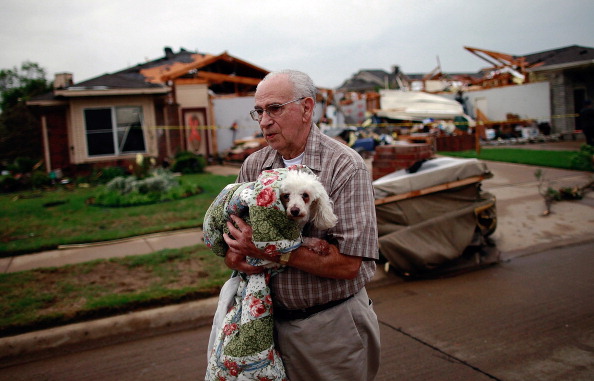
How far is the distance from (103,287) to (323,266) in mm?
4065

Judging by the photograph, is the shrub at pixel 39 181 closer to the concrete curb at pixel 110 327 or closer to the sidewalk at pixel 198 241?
the sidewalk at pixel 198 241

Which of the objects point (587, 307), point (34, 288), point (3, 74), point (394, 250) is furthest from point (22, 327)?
point (3, 74)

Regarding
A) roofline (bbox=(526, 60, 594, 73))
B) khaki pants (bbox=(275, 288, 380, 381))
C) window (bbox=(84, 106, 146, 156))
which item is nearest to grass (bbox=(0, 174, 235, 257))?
window (bbox=(84, 106, 146, 156))

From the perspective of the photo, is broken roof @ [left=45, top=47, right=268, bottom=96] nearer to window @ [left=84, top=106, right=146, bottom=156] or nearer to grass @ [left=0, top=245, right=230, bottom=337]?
window @ [left=84, top=106, right=146, bottom=156]

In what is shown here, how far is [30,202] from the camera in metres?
11.6

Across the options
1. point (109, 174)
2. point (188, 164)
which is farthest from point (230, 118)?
point (109, 174)

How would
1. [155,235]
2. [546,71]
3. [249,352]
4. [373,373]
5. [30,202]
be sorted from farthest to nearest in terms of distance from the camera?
[546,71] → [30,202] → [155,235] → [373,373] → [249,352]

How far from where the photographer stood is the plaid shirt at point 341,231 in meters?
1.90

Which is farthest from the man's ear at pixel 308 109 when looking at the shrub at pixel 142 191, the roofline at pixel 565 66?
the roofline at pixel 565 66

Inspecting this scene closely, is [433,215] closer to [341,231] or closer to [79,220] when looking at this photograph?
[341,231]

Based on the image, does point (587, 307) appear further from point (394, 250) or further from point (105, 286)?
point (105, 286)

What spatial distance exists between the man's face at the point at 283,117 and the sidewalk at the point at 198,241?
122 inches

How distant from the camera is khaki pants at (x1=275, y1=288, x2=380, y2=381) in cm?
198

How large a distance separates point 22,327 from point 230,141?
59.0 feet
